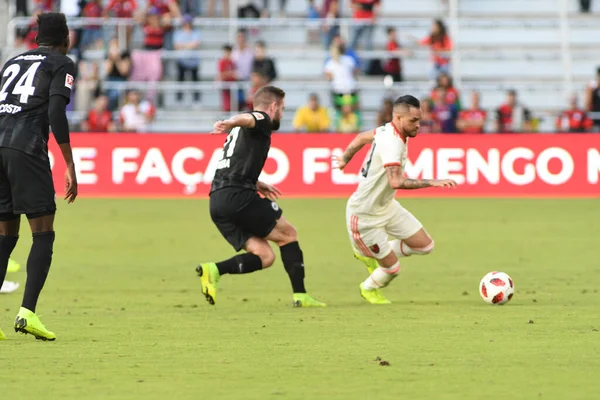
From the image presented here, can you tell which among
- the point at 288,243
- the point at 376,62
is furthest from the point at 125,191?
the point at 288,243

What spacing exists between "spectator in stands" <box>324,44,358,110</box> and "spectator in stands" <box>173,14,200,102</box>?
3028 mm

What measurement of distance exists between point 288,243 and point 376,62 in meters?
18.0

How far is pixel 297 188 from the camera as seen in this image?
77.6 ft

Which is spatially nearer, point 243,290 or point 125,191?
point 243,290

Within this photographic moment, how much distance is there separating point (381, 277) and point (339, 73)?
16.4 meters

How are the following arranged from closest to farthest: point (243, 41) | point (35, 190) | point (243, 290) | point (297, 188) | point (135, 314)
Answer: point (35, 190) → point (135, 314) → point (243, 290) → point (297, 188) → point (243, 41)

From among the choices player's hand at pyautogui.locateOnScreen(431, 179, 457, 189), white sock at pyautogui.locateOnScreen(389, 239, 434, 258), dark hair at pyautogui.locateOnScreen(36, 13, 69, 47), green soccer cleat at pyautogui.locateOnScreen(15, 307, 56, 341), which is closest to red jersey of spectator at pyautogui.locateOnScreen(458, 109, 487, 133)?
white sock at pyautogui.locateOnScreen(389, 239, 434, 258)

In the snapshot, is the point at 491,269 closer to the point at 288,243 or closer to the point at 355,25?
the point at 288,243

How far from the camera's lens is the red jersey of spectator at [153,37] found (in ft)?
93.4

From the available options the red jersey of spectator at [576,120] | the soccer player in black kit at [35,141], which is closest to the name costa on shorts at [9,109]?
the soccer player in black kit at [35,141]

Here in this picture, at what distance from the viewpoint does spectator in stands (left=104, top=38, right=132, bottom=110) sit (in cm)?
2750

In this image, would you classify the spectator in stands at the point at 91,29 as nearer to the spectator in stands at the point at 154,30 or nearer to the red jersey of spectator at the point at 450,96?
the spectator in stands at the point at 154,30

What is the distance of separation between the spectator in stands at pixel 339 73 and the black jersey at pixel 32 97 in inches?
731

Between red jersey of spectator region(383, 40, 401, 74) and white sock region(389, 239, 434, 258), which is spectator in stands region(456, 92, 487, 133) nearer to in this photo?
red jersey of spectator region(383, 40, 401, 74)
